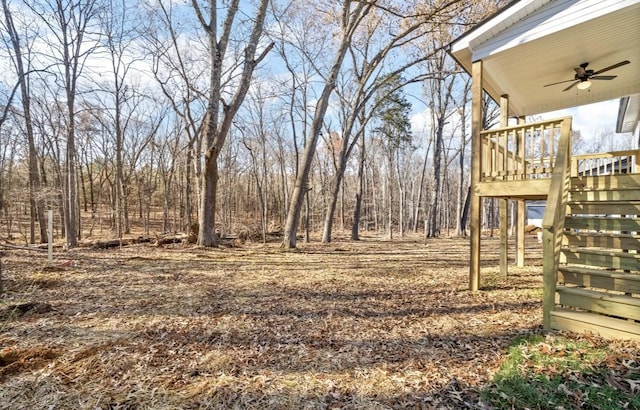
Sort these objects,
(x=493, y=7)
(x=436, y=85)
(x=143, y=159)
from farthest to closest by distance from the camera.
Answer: (x=143, y=159) < (x=436, y=85) < (x=493, y=7)

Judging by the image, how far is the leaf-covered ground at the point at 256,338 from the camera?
229 cm

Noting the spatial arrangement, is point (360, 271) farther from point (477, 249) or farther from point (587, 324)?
point (587, 324)

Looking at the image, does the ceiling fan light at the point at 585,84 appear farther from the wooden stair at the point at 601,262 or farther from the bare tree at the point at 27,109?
the bare tree at the point at 27,109

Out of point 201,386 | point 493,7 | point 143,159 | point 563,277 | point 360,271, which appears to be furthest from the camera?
point 143,159

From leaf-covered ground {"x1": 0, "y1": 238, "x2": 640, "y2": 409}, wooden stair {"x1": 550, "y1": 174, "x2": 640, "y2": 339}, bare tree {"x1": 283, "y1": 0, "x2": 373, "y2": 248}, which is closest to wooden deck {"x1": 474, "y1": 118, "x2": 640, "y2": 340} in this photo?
wooden stair {"x1": 550, "y1": 174, "x2": 640, "y2": 339}

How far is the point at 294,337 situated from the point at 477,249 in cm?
318

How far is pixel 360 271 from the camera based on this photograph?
660cm

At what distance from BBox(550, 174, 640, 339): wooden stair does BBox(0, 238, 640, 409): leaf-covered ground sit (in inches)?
11.2

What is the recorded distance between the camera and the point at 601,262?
349 cm

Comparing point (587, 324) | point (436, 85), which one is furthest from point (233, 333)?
A: point (436, 85)

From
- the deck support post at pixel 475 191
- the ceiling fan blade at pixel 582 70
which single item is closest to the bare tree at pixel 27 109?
the deck support post at pixel 475 191

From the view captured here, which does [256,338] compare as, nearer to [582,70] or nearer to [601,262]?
[601,262]

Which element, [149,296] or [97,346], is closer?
[97,346]

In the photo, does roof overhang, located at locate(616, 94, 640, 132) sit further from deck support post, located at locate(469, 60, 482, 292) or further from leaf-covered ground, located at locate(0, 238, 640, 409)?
leaf-covered ground, located at locate(0, 238, 640, 409)
